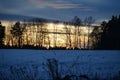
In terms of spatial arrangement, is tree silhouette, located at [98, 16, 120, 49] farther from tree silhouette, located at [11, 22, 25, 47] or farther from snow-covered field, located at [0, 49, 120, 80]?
snow-covered field, located at [0, 49, 120, 80]

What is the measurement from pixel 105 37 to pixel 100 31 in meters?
10.7

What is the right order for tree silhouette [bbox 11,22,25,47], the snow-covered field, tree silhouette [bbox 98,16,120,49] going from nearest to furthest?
the snow-covered field, tree silhouette [bbox 98,16,120,49], tree silhouette [bbox 11,22,25,47]

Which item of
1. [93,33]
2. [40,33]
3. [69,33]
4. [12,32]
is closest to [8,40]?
[12,32]

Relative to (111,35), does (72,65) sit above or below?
below

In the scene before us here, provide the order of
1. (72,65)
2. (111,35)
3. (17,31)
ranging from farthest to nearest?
(17,31) → (111,35) → (72,65)

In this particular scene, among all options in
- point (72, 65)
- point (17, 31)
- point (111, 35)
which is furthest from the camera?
point (17, 31)

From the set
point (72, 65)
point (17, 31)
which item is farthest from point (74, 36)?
point (72, 65)

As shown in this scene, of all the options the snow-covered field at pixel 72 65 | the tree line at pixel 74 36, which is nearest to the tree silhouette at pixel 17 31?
the tree line at pixel 74 36

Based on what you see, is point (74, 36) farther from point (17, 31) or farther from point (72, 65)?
point (72, 65)

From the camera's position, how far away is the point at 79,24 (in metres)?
108

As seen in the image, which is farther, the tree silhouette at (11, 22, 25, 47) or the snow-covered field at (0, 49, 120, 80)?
the tree silhouette at (11, 22, 25, 47)

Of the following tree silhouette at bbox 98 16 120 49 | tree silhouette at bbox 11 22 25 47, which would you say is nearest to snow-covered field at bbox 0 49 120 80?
tree silhouette at bbox 98 16 120 49

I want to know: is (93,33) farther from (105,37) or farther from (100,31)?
(105,37)

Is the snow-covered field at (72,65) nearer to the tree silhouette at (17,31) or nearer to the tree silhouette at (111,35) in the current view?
the tree silhouette at (111,35)
